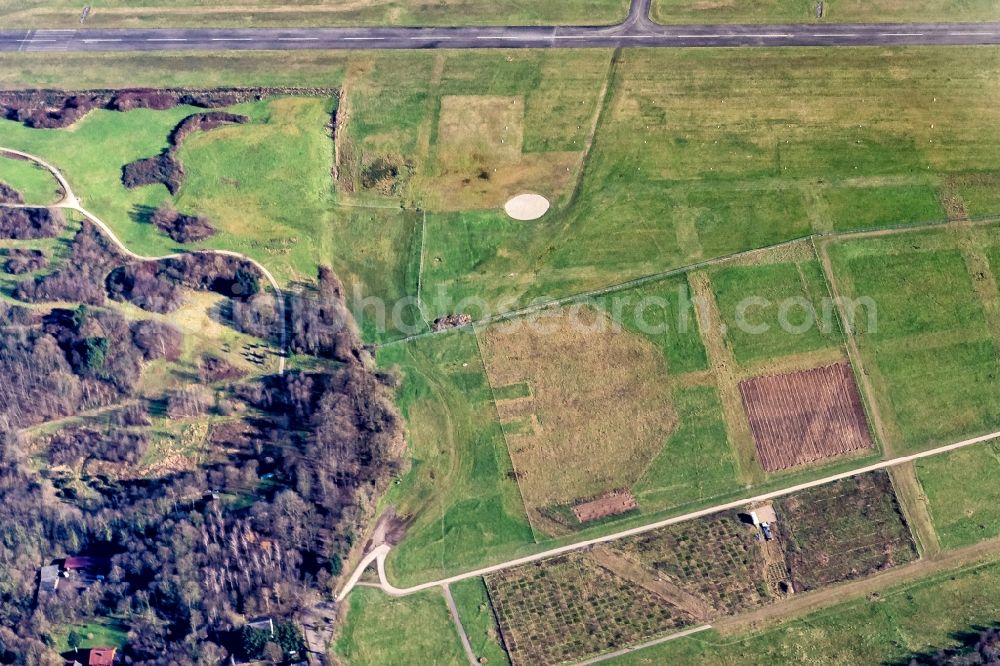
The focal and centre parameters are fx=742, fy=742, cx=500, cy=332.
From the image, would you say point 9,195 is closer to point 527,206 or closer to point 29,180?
point 29,180

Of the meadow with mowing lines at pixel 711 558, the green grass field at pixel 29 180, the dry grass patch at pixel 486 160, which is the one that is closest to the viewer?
the meadow with mowing lines at pixel 711 558

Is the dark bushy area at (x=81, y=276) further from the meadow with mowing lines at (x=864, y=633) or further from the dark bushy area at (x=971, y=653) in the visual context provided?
the dark bushy area at (x=971, y=653)

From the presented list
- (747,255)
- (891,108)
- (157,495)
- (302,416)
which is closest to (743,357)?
(747,255)

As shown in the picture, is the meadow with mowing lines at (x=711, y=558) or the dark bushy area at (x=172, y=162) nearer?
the meadow with mowing lines at (x=711, y=558)

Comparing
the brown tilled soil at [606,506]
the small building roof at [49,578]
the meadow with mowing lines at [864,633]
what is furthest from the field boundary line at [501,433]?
the small building roof at [49,578]

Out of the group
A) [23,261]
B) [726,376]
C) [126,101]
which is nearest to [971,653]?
[726,376]

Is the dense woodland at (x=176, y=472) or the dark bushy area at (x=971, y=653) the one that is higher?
the dense woodland at (x=176, y=472)

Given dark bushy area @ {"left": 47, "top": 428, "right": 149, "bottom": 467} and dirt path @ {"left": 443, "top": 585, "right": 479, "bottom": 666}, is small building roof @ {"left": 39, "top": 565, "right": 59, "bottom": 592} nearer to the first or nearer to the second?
dark bushy area @ {"left": 47, "top": 428, "right": 149, "bottom": 467}

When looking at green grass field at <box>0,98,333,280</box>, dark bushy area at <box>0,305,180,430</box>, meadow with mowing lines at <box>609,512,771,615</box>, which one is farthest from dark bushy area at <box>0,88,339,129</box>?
meadow with mowing lines at <box>609,512,771,615</box>
